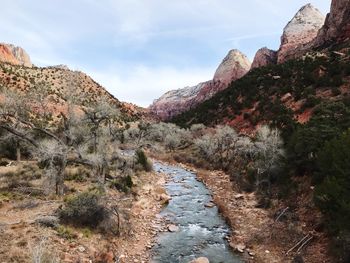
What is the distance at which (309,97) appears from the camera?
48.2 metres

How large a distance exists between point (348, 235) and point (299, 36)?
101920 mm

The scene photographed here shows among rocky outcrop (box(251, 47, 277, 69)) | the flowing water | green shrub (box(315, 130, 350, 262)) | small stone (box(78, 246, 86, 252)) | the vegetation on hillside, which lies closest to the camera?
green shrub (box(315, 130, 350, 262))

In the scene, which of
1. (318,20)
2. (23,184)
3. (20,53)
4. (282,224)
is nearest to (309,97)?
(282,224)


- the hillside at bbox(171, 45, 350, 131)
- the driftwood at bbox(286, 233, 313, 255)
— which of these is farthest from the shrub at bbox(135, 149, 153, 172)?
the driftwood at bbox(286, 233, 313, 255)

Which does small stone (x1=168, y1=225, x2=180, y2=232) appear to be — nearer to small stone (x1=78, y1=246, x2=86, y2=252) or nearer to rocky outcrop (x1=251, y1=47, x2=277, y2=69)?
small stone (x1=78, y1=246, x2=86, y2=252)

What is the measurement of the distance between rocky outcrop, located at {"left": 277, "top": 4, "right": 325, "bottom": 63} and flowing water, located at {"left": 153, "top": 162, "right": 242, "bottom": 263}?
236 feet

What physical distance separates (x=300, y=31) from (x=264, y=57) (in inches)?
517

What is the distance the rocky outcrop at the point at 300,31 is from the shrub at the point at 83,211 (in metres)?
83.3

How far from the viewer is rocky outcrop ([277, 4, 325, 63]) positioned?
328ft

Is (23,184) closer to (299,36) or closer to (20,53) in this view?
(299,36)

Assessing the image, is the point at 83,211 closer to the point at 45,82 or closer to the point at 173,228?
the point at 173,228

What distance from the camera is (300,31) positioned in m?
109

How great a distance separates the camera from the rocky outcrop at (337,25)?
74750 mm

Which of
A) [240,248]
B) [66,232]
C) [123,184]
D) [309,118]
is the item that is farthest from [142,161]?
[66,232]
